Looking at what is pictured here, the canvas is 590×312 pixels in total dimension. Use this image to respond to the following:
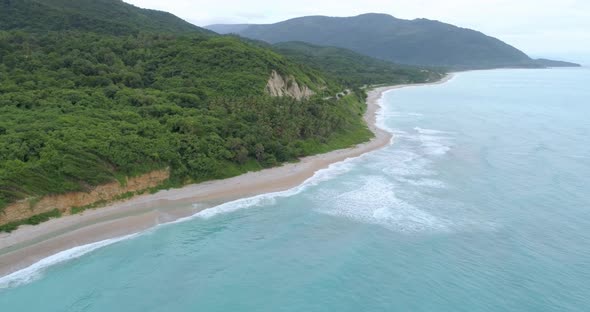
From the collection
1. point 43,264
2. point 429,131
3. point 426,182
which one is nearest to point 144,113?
point 43,264

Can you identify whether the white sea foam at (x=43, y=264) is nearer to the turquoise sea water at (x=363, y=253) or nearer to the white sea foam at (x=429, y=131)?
the turquoise sea water at (x=363, y=253)

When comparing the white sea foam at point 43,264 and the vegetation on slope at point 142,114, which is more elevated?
the vegetation on slope at point 142,114

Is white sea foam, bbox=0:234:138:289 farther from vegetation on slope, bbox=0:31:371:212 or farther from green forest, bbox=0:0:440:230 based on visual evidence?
vegetation on slope, bbox=0:31:371:212

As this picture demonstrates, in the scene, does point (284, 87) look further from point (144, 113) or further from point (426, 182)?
point (426, 182)

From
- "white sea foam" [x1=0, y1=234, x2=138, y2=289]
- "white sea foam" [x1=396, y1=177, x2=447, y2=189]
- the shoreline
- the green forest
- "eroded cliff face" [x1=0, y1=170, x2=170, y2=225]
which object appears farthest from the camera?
"white sea foam" [x1=396, y1=177, x2=447, y2=189]

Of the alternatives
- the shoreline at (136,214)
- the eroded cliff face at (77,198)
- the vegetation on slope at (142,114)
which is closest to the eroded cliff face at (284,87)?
the vegetation on slope at (142,114)

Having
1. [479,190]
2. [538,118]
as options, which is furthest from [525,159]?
[538,118]

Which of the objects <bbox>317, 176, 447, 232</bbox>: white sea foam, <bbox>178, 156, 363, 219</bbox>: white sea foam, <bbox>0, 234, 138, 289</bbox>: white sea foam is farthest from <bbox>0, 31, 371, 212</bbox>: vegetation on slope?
<bbox>317, 176, 447, 232</bbox>: white sea foam
